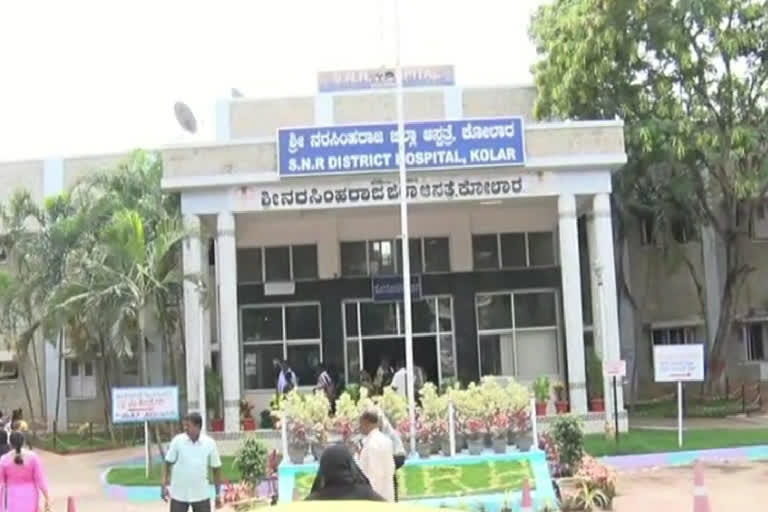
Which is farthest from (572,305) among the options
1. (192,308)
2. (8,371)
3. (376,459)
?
(8,371)

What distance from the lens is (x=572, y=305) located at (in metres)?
22.6

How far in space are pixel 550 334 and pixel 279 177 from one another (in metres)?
9.67

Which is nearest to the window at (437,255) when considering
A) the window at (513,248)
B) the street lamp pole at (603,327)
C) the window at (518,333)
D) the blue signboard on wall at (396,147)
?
the window at (513,248)

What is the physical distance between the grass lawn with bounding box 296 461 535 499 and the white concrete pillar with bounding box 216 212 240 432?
810cm

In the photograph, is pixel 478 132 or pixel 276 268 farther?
pixel 276 268

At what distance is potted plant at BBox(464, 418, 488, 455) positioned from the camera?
52.2 ft

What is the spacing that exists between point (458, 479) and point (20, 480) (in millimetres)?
6629

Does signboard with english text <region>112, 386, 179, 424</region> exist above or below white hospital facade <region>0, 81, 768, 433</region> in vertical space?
below

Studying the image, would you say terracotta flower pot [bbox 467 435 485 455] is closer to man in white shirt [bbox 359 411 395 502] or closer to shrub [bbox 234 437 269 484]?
shrub [bbox 234 437 269 484]

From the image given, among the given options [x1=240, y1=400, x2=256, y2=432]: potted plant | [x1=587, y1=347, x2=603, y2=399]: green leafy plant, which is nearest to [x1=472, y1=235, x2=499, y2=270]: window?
[x1=587, y1=347, x2=603, y2=399]: green leafy plant

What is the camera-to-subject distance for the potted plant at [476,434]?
15.9 meters

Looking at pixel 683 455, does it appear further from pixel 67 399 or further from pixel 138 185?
pixel 67 399

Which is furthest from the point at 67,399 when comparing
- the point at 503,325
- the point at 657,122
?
the point at 657,122

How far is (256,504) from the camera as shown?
13.1 m
